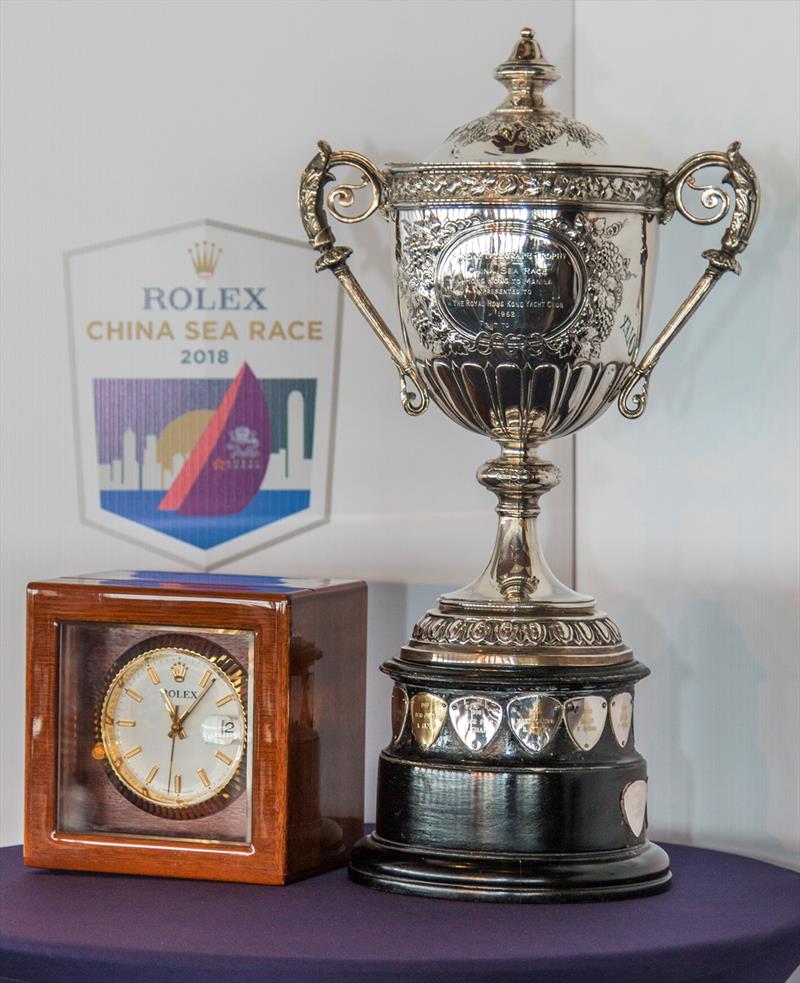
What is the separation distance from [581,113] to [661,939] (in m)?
0.85

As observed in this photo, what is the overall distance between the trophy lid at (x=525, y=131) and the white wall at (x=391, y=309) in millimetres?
211

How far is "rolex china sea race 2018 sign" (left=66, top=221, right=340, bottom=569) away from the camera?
5.67 feet

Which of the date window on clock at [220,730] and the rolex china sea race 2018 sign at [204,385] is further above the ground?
the rolex china sea race 2018 sign at [204,385]

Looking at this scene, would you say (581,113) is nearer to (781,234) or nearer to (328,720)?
(781,234)

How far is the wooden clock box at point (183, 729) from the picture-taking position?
1.40m

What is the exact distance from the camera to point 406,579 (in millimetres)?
1732

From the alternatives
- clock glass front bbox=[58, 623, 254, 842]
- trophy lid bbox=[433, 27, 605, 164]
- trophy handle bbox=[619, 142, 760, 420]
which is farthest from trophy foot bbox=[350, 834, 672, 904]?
trophy lid bbox=[433, 27, 605, 164]

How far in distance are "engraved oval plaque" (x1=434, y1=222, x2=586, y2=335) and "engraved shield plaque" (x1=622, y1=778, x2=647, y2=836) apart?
A: 0.40 meters

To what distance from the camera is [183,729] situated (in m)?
1.44

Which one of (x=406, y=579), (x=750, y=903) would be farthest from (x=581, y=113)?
(x=750, y=903)

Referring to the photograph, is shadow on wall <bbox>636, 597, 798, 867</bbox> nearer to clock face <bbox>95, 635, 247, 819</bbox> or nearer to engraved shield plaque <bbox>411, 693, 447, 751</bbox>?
engraved shield plaque <bbox>411, 693, 447, 751</bbox>

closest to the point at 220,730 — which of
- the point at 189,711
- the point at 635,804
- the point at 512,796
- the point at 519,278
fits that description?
the point at 189,711

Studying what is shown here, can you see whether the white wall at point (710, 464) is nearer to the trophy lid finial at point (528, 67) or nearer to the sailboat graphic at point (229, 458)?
the trophy lid finial at point (528, 67)

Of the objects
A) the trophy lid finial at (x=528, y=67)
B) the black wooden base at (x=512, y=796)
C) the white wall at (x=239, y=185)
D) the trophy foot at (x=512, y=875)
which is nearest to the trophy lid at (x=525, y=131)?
the trophy lid finial at (x=528, y=67)
